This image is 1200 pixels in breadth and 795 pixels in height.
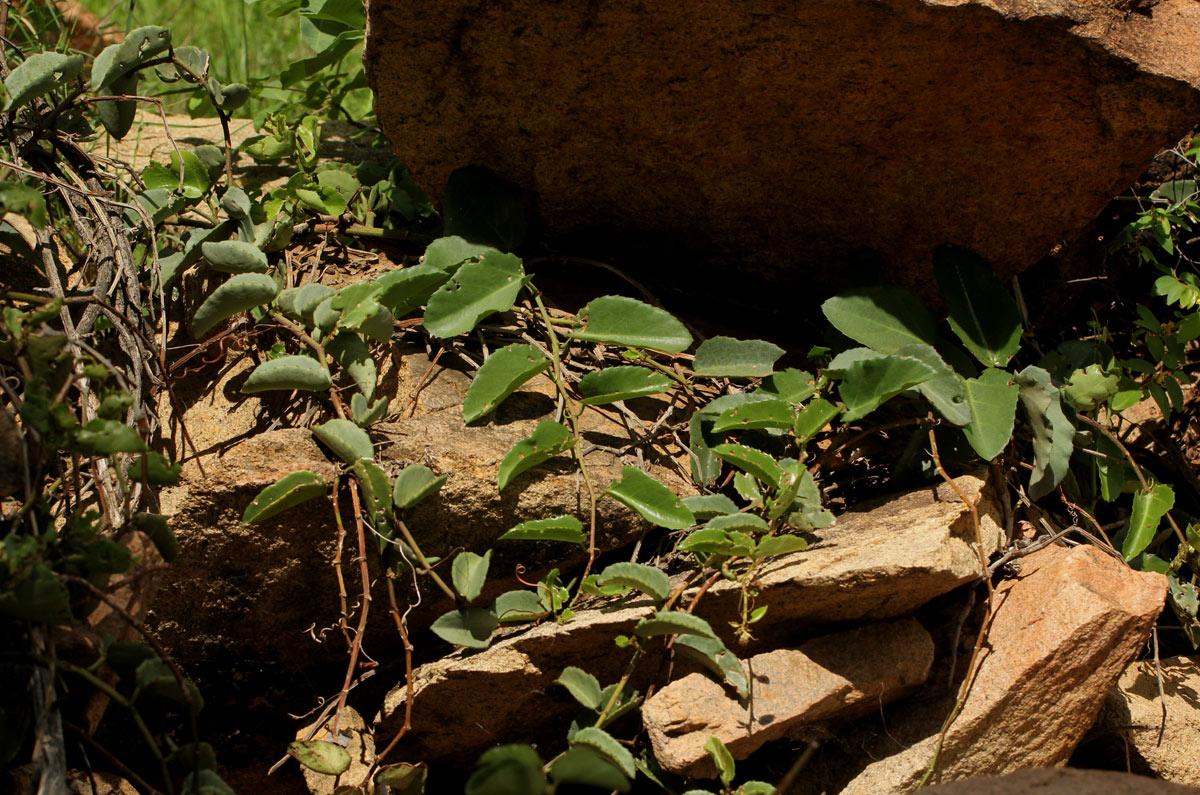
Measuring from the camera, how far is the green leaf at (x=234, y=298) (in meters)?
1.72

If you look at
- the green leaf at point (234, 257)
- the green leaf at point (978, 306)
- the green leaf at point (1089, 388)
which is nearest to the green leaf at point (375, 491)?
the green leaf at point (234, 257)

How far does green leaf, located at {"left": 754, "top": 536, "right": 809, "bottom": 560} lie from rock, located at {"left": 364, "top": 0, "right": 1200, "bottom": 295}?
2.58 feet

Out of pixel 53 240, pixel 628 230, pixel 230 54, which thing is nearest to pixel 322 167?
pixel 53 240

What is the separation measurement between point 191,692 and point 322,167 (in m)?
1.48

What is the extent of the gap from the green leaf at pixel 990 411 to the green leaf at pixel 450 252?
938 millimetres

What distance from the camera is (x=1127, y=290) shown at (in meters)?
2.39

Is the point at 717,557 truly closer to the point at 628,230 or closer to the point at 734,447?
the point at 734,447

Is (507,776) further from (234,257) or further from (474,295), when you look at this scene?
(234,257)

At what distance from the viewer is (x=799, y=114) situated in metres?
1.87

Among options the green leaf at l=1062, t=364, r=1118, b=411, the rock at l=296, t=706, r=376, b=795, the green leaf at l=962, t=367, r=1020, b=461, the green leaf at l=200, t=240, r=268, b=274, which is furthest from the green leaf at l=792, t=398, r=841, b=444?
the green leaf at l=200, t=240, r=268, b=274

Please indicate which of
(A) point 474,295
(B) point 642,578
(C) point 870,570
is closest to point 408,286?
(A) point 474,295

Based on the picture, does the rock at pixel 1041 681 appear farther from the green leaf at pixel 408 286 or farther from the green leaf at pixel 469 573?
the green leaf at pixel 408 286

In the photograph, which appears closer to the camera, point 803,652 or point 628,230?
point 803,652

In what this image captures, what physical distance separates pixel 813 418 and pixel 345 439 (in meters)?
0.78
